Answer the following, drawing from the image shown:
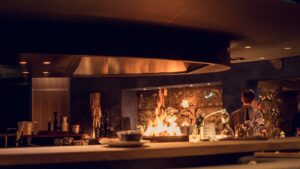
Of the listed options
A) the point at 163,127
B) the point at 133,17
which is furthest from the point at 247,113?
the point at 133,17

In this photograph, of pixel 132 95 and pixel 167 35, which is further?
pixel 132 95

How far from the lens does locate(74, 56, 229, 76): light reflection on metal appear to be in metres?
6.35

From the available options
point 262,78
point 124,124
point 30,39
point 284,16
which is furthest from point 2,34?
point 124,124

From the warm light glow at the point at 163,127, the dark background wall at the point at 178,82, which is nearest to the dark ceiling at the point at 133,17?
the warm light glow at the point at 163,127

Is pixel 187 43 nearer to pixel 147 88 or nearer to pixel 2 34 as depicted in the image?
pixel 2 34

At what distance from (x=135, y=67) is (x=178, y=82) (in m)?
6.89

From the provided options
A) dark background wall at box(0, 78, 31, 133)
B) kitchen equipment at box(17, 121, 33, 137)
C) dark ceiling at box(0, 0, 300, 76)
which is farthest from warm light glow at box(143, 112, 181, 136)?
dark background wall at box(0, 78, 31, 133)

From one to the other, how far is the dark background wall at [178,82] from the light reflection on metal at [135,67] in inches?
186

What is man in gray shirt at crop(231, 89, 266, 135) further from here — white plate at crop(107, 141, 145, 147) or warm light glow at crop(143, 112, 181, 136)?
Result: white plate at crop(107, 141, 145, 147)

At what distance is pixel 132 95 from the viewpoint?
1512 centimetres

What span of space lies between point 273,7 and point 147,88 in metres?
9.80

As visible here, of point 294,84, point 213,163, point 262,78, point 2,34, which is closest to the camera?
point 213,163

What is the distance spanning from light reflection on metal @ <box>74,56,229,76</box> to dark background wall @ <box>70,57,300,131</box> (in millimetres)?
4734

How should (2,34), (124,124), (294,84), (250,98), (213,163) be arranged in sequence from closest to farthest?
(213,163)
(2,34)
(250,98)
(124,124)
(294,84)
